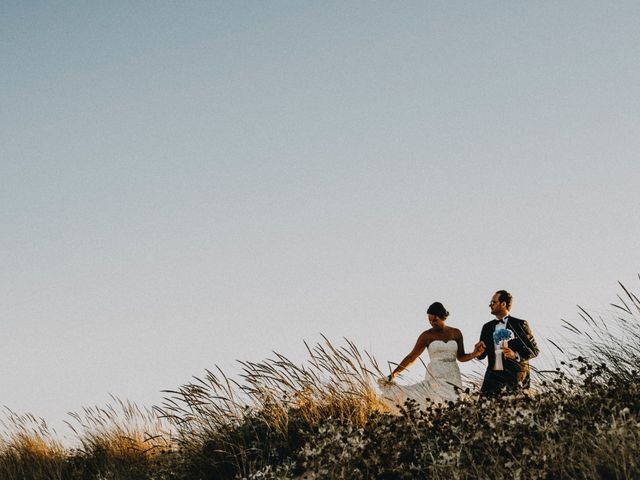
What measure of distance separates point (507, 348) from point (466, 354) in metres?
1.44

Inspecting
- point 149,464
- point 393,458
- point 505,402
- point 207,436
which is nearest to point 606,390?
point 505,402

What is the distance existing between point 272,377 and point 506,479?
11.8 ft

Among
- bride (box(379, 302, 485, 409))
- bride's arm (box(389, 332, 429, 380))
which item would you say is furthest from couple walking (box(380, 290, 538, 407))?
bride's arm (box(389, 332, 429, 380))

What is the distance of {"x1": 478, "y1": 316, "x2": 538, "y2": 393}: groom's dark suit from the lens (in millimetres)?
9188

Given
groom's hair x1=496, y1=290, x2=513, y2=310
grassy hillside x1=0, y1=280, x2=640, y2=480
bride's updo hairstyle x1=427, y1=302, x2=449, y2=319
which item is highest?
bride's updo hairstyle x1=427, y1=302, x2=449, y2=319

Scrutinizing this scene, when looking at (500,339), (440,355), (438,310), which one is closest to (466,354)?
(440,355)

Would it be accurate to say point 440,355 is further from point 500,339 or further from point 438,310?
point 500,339

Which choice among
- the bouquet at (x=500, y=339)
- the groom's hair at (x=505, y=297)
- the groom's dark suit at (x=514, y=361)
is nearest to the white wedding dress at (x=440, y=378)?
the groom's dark suit at (x=514, y=361)

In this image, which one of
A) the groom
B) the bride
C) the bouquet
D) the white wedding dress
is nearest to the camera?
the groom

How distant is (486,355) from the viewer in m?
9.78

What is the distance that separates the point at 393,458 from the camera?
6406mm

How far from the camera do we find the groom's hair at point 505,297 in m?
9.70

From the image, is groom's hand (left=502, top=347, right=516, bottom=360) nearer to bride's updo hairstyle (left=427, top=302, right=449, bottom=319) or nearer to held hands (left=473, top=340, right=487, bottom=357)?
held hands (left=473, top=340, right=487, bottom=357)

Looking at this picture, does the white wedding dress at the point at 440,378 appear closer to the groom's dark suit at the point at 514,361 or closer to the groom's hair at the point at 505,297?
the groom's dark suit at the point at 514,361
